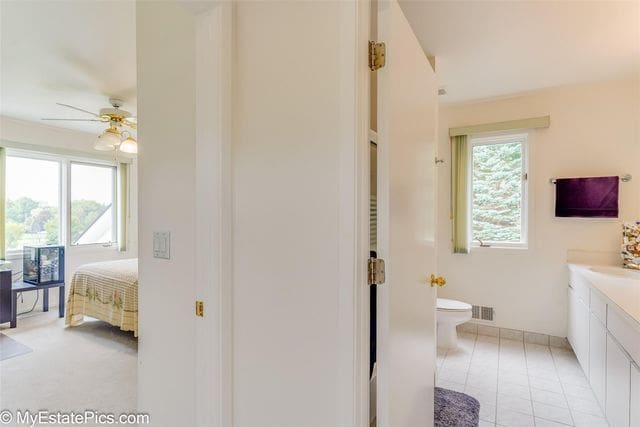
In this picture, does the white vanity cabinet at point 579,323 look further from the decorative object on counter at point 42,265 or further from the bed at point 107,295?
the decorative object on counter at point 42,265

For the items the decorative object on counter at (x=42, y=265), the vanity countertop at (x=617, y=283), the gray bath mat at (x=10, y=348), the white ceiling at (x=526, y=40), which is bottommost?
the gray bath mat at (x=10, y=348)

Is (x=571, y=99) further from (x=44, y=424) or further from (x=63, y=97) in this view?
(x=63, y=97)

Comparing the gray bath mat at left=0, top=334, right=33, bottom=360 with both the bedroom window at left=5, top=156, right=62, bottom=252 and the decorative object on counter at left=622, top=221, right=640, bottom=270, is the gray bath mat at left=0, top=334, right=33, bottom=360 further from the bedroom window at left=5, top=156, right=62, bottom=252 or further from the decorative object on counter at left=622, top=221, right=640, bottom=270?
the decorative object on counter at left=622, top=221, right=640, bottom=270

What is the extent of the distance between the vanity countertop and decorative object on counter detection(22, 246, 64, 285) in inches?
207

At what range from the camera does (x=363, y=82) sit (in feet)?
3.15

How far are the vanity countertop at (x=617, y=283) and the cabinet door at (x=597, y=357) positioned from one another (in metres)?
0.22

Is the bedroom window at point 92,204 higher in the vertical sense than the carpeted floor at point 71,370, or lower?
higher

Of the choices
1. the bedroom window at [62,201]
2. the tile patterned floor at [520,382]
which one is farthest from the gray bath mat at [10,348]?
the tile patterned floor at [520,382]

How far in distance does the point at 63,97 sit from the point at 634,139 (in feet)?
17.7

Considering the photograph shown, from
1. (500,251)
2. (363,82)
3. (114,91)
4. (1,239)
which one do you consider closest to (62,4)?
(114,91)

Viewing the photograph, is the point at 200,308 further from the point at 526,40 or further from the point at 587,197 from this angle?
the point at 587,197

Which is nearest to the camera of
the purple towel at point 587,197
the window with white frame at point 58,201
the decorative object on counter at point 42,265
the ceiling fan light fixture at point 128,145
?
the purple towel at point 587,197

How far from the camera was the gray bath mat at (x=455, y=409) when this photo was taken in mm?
1926

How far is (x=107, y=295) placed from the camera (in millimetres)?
3262
